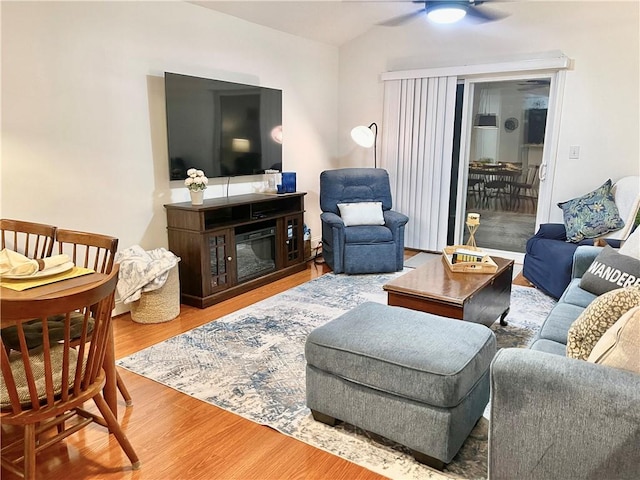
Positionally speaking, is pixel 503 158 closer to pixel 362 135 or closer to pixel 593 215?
pixel 593 215

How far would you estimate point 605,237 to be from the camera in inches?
155

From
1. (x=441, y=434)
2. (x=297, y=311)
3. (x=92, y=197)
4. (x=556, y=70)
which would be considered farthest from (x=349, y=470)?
(x=556, y=70)

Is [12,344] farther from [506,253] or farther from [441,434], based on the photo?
[506,253]

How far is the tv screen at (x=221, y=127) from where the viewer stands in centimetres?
379

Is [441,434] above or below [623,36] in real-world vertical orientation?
below

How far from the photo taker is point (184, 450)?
81.5 inches

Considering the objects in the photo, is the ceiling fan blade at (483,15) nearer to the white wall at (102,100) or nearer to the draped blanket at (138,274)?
the white wall at (102,100)

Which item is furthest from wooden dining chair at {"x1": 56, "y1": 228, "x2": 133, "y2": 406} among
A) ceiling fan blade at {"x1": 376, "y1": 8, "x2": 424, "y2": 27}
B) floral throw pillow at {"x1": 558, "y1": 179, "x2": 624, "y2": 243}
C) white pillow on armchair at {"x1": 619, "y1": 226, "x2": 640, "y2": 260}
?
ceiling fan blade at {"x1": 376, "y1": 8, "x2": 424, "y2": 27}

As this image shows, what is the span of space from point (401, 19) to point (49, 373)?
4.77 m

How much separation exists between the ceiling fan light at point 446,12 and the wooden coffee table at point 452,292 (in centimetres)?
199

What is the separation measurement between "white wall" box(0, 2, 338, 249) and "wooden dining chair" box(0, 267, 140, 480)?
5.10ft

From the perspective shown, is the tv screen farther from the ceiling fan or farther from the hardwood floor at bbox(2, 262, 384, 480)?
the hardwood floor at bbox(2, 262, 384, 480)

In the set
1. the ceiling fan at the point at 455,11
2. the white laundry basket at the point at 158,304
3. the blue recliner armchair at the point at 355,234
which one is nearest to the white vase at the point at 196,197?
the white laundry basket at the point at 158,304

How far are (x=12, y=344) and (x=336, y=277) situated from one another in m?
2.97
